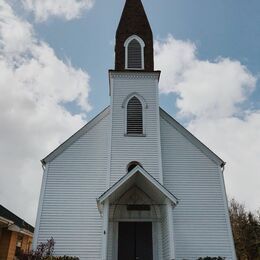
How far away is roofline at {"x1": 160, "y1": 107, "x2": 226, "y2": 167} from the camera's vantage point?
12.9 meters

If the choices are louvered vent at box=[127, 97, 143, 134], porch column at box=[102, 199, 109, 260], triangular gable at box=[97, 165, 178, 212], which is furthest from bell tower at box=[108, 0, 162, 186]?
porch column at box=[102, 199, 109, 260]

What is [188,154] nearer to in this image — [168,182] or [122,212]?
[168,182]

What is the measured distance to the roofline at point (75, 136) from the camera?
12453 mm

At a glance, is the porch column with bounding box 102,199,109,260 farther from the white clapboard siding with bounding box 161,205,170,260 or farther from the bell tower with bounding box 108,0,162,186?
the white clapboard siding with bounding box 161,205,170,260

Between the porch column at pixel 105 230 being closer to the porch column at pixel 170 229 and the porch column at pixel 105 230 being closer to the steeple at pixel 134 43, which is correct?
the porch column at pixel 170 229

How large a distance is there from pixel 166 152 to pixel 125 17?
9.03 meters

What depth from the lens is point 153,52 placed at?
609 inches

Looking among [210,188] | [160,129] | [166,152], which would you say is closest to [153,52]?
[160,129]

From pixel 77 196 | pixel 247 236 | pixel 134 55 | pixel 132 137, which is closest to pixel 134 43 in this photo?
pixel 134 55

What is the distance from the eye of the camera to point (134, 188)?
11711 mm

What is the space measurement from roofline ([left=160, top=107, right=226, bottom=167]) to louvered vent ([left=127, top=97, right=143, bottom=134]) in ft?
4.05

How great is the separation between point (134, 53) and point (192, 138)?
5.79m

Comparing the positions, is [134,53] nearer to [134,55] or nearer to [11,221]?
[134,55]

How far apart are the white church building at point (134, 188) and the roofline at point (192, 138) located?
0.15 feet
